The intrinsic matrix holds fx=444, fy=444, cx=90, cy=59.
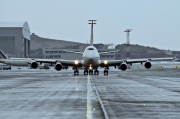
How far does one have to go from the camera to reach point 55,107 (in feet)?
61.1

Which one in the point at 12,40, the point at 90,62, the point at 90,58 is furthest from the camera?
the point at 12,40

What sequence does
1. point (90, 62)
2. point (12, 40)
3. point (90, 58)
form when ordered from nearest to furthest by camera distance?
point (90, 58), point (90, 62), point (12, 40)

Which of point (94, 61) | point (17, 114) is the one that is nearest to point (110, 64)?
point (94, 61)

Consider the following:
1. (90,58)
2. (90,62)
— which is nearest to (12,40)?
(90,62)

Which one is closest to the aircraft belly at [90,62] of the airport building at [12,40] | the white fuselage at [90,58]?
the white fuselage at [90,58]

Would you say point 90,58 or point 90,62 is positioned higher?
point 90,58

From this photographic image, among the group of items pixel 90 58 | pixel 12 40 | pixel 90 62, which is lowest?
pixel 90 62

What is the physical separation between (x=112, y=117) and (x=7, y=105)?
6249 millimetres

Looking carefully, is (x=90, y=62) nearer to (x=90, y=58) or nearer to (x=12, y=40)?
(x=90, y=58)

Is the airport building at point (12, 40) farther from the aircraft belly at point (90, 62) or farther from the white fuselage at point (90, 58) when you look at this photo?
the aircraft belly at point (90, 62)

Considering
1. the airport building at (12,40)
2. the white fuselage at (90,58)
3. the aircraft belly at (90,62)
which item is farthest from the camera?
the airport building at (12,40)

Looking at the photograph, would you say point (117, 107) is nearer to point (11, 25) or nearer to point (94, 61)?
point (94, 61)

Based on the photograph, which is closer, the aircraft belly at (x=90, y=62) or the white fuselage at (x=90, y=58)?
the white fuselage at (x=90, y=58)

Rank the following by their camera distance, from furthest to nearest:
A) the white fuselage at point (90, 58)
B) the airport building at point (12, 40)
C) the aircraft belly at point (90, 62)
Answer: the airport building at point (12, 40) → the aircraft belly at point (90, 62) → the white fuselage at point (90, 58)
